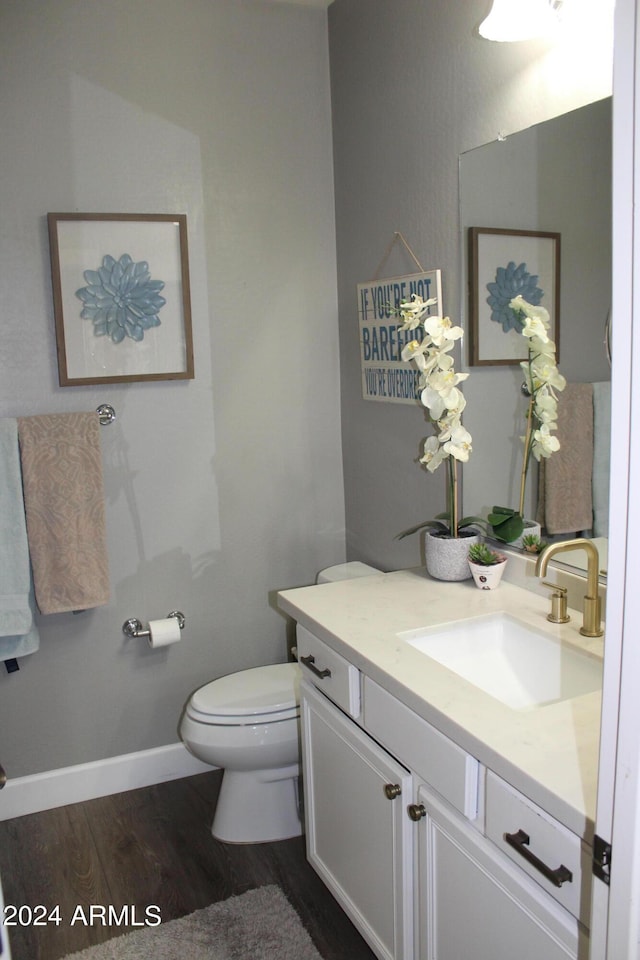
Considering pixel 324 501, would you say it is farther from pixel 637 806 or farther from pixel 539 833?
pixel 637 806

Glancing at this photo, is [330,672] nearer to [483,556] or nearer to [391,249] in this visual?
[483,556]

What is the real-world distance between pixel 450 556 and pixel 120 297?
128 cm

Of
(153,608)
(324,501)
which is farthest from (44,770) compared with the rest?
(324,501)

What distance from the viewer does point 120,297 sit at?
2.48 m

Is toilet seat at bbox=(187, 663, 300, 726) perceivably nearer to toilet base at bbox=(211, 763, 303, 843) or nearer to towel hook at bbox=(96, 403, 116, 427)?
toilet base at bbox=(211, 763, 303, 843)

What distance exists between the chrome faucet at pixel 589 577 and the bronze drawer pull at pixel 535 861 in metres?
0.53

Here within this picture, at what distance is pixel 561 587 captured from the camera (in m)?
1.82

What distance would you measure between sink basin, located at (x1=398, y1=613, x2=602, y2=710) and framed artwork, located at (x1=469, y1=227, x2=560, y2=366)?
0.62 m

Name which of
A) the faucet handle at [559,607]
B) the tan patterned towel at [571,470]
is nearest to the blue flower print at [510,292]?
the tan patterned towel at [571,470]

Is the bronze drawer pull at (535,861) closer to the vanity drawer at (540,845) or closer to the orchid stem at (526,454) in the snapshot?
the vanity drawer at (540,845)

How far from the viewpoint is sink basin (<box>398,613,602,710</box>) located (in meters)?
1.65

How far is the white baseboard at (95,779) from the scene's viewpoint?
257 centimetres

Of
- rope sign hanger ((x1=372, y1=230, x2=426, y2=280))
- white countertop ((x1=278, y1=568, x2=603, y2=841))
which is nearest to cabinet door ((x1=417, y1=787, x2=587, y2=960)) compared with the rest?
white countertop ((x1=278, y1=568, x2=603, y2=841))

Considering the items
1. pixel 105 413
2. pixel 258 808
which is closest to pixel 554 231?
pixel 105 413
